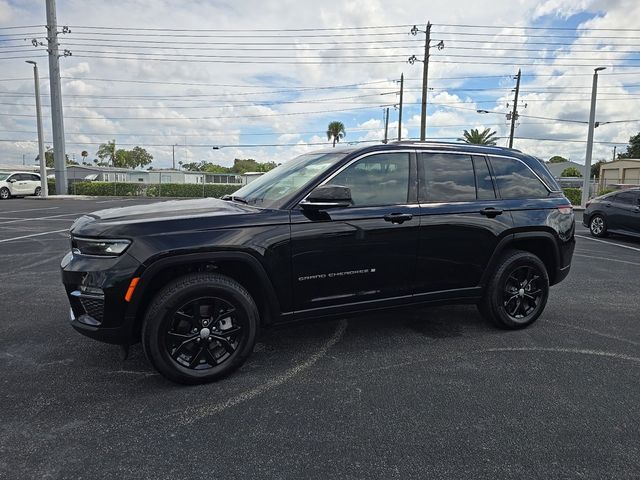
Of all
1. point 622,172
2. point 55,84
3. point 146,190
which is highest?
point 55,84

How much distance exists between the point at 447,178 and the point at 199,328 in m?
2.58

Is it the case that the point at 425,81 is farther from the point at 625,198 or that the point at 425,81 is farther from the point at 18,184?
the point at 18,184

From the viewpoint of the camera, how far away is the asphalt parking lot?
8.04 feet

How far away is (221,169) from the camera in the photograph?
11269 cm

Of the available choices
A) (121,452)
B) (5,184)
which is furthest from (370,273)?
(5,184)

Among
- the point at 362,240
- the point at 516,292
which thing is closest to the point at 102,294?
the point at 362,240

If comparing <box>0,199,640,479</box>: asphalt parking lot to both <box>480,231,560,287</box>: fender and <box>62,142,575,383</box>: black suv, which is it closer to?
<box>62,142,575,383</box>: black suv

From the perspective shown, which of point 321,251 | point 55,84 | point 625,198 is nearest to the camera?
point 321,251

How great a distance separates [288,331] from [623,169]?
52.6m

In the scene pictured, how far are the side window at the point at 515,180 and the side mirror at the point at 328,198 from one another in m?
1.85

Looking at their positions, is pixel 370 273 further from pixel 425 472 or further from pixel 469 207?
pixel 425 472

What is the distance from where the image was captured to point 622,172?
151 feet

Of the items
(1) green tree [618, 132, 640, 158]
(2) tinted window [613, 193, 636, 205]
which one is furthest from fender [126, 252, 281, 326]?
(1) green tree [618, 132, 640, 158]

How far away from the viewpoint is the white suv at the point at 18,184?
26.9m
